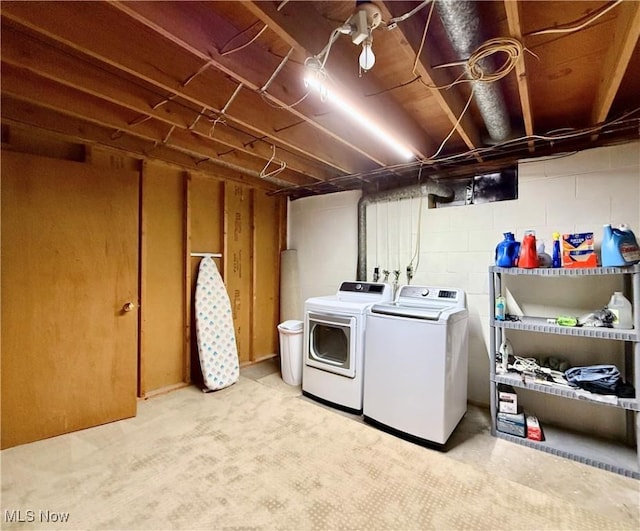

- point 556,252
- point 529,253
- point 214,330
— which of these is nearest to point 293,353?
point 214,330

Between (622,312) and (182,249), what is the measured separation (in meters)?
3.89

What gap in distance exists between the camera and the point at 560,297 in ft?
8.29

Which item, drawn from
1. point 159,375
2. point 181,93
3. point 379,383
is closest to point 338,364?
point 379,383

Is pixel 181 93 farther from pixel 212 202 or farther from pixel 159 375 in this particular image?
pixel 159 375

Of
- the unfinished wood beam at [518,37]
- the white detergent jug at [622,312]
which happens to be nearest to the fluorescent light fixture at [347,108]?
the unfinished wood beam at [518,37]

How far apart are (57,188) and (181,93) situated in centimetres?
139

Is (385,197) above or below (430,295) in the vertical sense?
above

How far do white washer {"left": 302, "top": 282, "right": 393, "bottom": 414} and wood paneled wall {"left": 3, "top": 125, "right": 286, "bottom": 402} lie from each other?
1284 millimetres

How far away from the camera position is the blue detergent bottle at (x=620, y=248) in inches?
78.5

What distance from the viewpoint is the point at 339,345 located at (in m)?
2.99

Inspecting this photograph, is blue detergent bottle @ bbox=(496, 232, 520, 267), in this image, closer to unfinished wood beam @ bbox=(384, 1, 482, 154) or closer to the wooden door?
unfinished wood beam @ bbox=(384, 1, 482, 154)

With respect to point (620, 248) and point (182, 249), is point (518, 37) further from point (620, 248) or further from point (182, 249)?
point (182, 249)

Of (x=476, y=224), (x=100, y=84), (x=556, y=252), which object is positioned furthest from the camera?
(x=476, y=224)

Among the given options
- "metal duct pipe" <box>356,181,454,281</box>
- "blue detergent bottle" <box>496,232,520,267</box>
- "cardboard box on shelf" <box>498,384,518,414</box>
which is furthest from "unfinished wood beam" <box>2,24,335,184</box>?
"cardboard box on shelf" <box>498,384,518,414</box>
